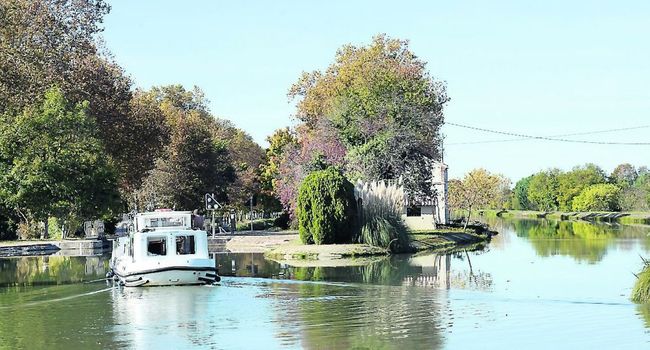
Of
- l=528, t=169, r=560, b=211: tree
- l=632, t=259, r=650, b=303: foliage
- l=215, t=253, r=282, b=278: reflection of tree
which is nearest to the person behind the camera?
l=632, t=259, r=650, b=303: foliage

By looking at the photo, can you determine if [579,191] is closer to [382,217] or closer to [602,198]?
[602,198]

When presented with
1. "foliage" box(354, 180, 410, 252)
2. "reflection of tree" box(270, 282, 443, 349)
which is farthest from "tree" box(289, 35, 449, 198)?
"reflection of tree" box(270, 282, 443, 349)

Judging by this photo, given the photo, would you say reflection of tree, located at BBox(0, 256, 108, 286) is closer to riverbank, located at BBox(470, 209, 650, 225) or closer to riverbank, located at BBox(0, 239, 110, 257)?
riverbank, located at BBox(0, 239, 110, 257)

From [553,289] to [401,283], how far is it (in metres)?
4.97

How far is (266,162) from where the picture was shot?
359 feet

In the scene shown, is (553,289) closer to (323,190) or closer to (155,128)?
(323,190)

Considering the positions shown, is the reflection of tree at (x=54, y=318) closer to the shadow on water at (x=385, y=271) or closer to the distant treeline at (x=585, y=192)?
the shadow on water at (x=385, y=271)

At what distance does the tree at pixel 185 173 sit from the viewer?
8475 cm

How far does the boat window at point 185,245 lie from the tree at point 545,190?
152m

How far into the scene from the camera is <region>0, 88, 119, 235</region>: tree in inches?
2312

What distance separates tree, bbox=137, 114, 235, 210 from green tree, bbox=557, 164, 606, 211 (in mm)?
94502

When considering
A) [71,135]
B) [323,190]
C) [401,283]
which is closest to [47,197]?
[71,135]

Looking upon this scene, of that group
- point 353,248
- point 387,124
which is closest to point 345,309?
point 353,248

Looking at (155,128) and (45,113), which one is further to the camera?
(155,128)
